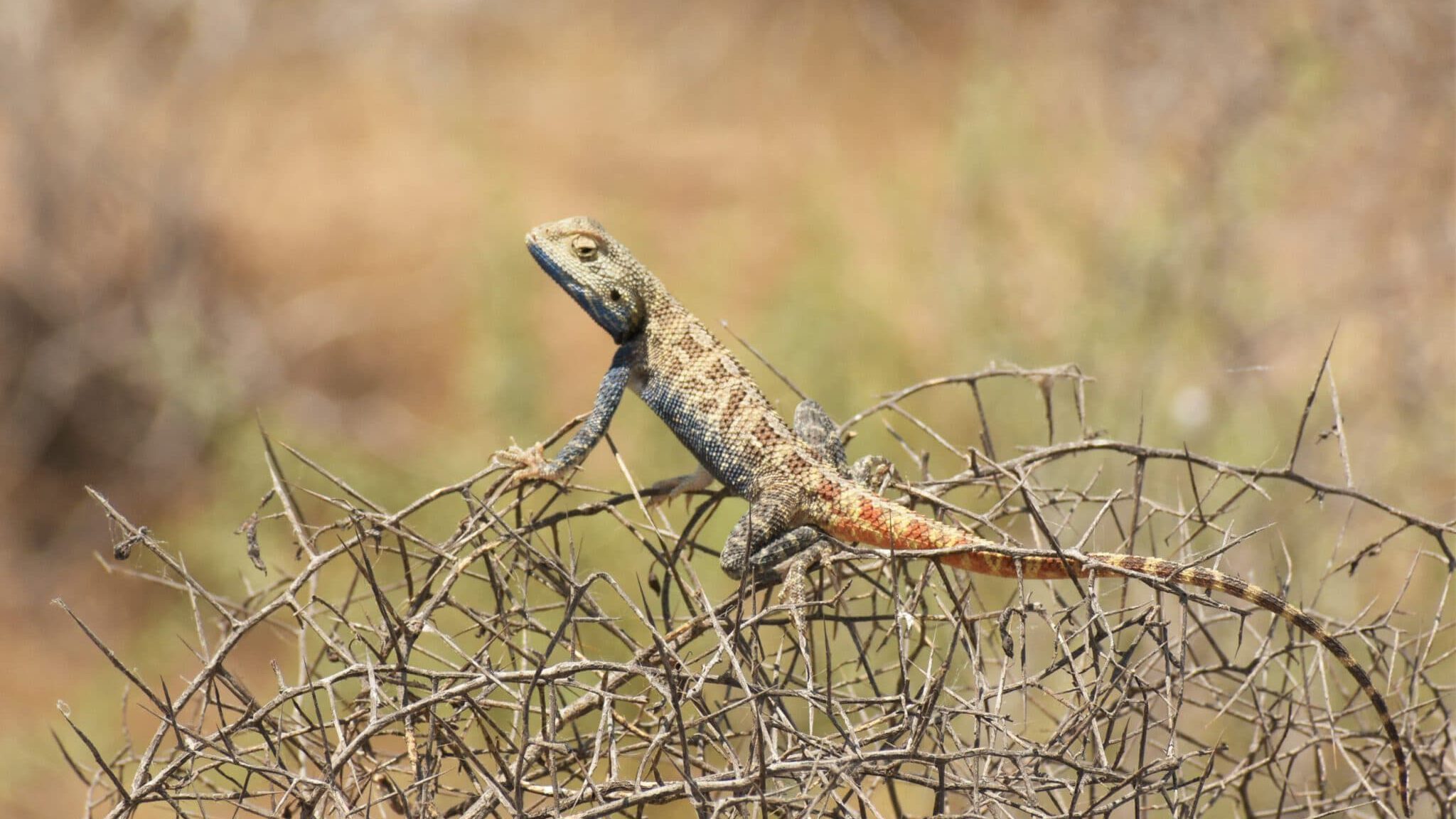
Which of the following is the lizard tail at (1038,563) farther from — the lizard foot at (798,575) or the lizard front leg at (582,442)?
the lizard front leg at (582,442)

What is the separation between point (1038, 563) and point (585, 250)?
2196mm

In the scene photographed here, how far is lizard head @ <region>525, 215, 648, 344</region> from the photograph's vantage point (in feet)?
15.2

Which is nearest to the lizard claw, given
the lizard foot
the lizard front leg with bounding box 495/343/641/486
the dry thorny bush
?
the lizard front leg with bounding box 495/343/641/486

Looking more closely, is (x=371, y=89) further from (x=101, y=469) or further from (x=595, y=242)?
(x=595, y=242)

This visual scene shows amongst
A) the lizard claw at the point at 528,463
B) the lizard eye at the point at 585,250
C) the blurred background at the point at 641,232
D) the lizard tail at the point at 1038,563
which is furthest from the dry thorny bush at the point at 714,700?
the blurred background at the point at 641,232

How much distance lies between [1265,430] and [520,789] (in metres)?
7.15

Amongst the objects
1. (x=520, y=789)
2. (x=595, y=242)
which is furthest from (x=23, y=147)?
(x=520, y=789)

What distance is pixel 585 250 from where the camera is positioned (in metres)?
4.67

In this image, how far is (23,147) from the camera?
1312cm

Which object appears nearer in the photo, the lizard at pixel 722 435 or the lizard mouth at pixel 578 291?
the lizard at pixel 722 435

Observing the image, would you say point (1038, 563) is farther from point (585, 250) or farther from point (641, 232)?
point (641, 232)

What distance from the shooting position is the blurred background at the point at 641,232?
9266 millimetres

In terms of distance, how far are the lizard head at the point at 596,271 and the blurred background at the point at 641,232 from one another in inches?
74.8

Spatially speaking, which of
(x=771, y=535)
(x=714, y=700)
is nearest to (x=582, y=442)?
(x=771, y=535)
